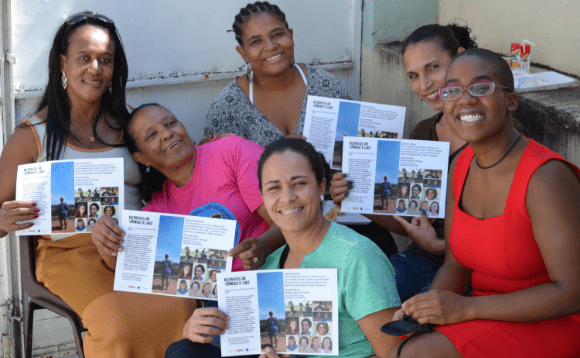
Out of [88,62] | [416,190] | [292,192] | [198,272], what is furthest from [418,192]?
[88,62]

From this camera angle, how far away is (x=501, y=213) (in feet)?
6.98

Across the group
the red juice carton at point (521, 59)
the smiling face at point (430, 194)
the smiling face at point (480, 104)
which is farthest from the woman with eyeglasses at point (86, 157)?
the red juice carton at point (521, 59)

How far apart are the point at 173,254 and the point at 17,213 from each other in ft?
2.77

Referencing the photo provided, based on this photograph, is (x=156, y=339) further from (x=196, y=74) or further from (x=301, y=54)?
(x=301, y=54)

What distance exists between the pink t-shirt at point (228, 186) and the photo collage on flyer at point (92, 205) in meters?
0.33

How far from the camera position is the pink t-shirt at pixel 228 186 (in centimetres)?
307

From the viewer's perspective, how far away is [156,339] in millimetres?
2834

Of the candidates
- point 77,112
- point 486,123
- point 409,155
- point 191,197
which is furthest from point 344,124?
point 77,112

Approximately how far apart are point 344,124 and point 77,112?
1.49m

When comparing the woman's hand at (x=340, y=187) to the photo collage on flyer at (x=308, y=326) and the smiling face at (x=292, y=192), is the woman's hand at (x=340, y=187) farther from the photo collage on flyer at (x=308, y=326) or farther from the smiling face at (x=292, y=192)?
the photo collage on flyer at (x=308, y=326)

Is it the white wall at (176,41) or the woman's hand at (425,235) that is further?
the white wall at (176,41)

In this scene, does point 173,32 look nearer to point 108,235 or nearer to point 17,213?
point 17,213

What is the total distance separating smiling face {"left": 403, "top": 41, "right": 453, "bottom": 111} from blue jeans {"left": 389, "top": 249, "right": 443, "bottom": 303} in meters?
0.79

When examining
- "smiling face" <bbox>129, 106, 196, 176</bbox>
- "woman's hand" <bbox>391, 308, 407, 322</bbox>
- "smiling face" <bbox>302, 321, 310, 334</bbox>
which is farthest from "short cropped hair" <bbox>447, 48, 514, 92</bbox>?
"smiling face" <bbox>129, 106, 196, 176</bbox>
